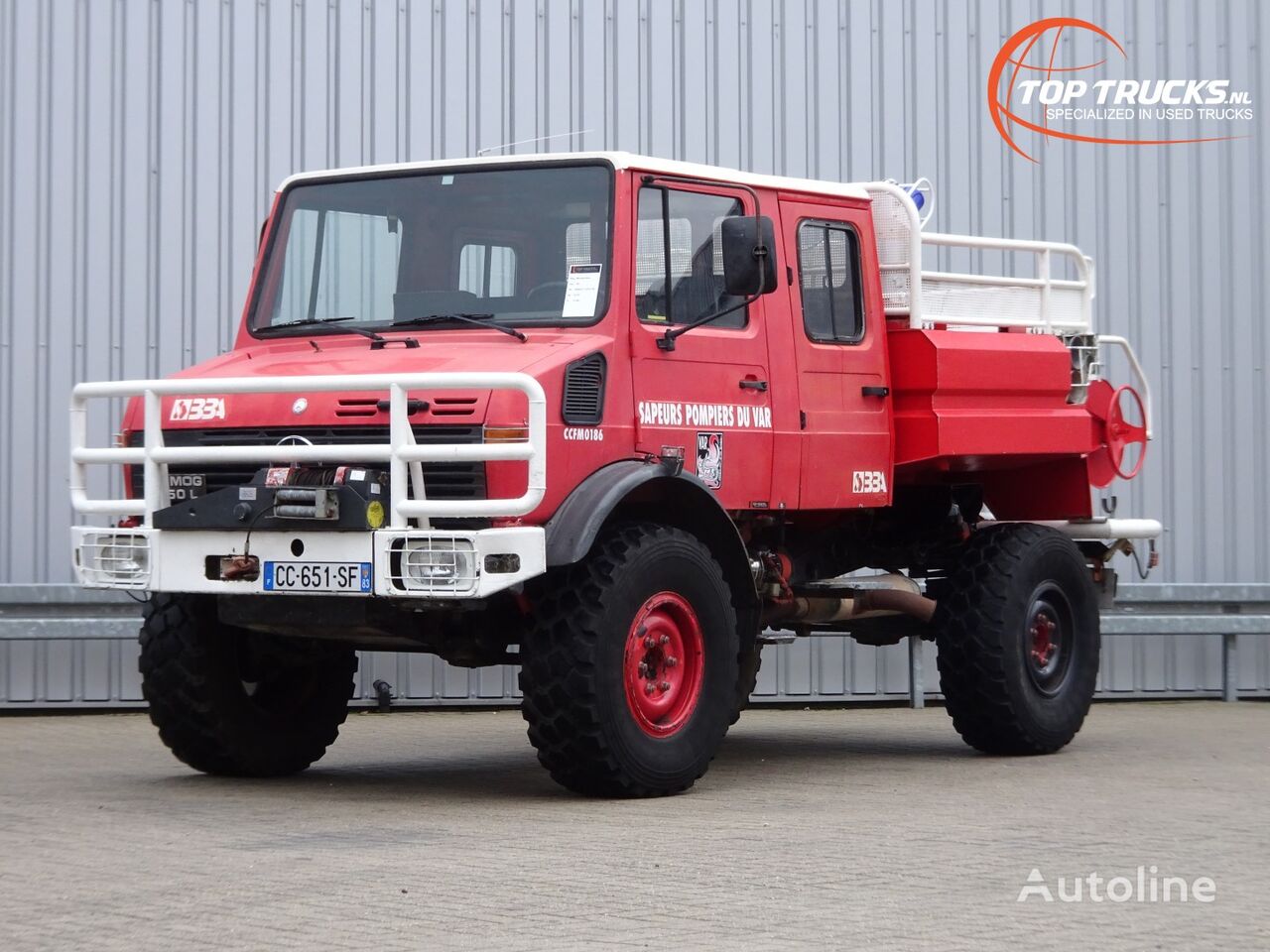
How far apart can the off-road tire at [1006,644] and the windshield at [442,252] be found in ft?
9.97

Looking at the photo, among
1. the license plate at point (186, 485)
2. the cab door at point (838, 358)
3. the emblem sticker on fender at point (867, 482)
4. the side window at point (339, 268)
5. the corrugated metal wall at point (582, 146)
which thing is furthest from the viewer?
the corrugated metal wall at point (582, 146)

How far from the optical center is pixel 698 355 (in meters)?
9.24

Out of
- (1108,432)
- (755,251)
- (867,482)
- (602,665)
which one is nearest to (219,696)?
(602,665)

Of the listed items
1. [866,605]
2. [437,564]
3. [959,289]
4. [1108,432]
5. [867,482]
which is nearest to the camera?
[437,564]

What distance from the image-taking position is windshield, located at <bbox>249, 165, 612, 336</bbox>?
9.01m

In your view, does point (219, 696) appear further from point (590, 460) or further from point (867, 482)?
point (867, 482)

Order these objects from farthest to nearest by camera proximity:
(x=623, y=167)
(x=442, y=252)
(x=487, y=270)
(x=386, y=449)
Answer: (x=442, y=252), (x=487, y=270), (x=623, y=167), (x=386, y=449)

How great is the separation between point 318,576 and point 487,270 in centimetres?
Result: 173

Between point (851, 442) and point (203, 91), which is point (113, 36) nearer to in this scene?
point (203, 91)

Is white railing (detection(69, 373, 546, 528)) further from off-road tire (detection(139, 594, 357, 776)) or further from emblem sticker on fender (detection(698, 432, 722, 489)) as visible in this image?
emblem sticker on fender (detection(698, 432, 722, 489))

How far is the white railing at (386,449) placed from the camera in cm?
794

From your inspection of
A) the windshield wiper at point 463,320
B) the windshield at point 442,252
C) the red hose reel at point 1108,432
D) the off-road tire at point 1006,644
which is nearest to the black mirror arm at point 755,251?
the windshield at point 442,252

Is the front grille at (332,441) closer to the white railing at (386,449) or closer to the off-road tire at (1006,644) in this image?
the white railing at (386,449)

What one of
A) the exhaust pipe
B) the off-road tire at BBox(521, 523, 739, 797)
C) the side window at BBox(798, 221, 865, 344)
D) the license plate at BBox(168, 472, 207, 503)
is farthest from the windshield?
the exhaust pipe
